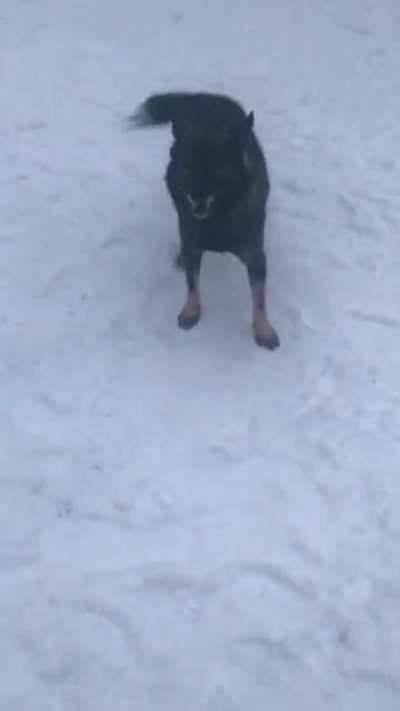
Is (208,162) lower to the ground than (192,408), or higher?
higher

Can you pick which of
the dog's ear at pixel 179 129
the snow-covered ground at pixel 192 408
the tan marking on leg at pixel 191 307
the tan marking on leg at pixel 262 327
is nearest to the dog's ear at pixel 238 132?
the dog's ear at pixel 179 129

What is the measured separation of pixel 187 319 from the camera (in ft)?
16.3

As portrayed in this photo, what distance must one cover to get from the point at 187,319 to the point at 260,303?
1.46ft

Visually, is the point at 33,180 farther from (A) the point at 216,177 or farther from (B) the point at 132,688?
(B) the point at 132,688

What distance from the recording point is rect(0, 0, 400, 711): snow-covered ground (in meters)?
3.69

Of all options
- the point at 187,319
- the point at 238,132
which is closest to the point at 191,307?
the point at 187,319

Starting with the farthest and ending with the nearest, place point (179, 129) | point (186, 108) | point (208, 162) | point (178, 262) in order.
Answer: point (178, 262) → point (186, 108) → point (179, 129) → point (208, 162)

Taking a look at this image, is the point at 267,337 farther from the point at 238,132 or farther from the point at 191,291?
the point at 238,132

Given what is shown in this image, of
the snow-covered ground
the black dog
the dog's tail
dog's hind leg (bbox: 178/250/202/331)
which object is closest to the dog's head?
the black dog

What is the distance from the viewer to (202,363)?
15.8 feet

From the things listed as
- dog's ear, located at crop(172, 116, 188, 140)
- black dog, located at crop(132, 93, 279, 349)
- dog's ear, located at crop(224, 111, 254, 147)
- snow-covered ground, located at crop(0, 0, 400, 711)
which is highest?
dog's ear, located at crop(224, 111, 254, 147)

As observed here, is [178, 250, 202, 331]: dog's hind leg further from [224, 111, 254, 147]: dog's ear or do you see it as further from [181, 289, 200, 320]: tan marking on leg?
[224, 111, 254, 147]: dog's ear

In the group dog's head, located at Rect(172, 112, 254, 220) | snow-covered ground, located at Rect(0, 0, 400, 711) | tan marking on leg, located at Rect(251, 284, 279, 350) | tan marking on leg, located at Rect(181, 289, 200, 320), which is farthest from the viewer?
tan marking on leg, located at Rect(181, 289, 200, 320)

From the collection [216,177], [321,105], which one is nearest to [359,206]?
[321,105]
